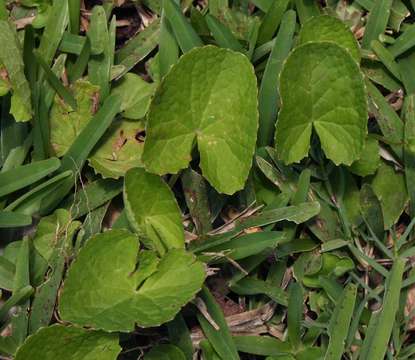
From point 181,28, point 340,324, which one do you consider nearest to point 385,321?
point 340,324

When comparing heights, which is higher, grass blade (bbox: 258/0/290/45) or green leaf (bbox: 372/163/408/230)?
grass blade (bbox: 258/0/290/45)

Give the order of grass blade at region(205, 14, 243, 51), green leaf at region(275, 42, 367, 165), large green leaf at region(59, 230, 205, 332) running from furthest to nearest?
1. grass blade at region(205, 14, 243, 51)
2. green leaf at region(275, 42, 367, 165)
3. large green leaf at region(59, 230, 205, 332)

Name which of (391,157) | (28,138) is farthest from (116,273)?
(391,157)

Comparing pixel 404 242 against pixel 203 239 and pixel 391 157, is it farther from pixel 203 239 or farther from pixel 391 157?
pixel 203 239

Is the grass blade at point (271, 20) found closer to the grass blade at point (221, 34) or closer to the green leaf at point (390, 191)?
the grass blade at point (221, 34)

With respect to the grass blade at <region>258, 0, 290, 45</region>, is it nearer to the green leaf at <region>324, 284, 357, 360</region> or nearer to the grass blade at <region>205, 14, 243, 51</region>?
the grass blade at <region>205, 14, 243, 51</region>

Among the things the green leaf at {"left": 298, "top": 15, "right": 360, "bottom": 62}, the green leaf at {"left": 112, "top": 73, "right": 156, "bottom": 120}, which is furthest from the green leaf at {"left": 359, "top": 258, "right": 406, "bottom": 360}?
the green leaf at {"left": 112, "top": 73, "right": 156, "bottom": 120}

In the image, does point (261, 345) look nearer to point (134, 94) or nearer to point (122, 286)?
point (122, 286)
